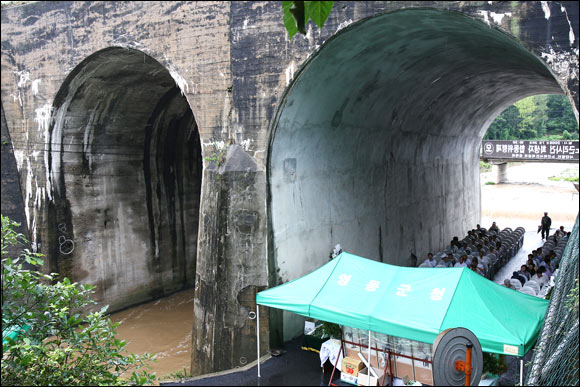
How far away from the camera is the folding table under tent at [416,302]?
21.8 ft

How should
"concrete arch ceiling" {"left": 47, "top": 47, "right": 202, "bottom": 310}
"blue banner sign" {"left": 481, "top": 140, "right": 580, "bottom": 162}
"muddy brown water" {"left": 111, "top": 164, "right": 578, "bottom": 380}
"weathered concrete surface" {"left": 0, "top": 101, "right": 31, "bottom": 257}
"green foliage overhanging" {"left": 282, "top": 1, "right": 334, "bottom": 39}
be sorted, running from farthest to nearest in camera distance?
"blue banner sign" {"left": 481, "top": 140, "right": 580, "bottom": 162} < "weathered concrete surface" {"left": 0, "top": 101, "right": 31, "bottom": 257} < "concrete arch ceiling" {"left": 47, "top": 47, "right": 202, "bottom": 310} < "muddy brown water" {"left": 111, "top": 164, "right": 578, "bottom": 380} < "green foliage overhanging" {"left": 282, "top": 1, "right": 334, "bottom": 39}

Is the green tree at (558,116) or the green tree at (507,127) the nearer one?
the green tree at (558,116)

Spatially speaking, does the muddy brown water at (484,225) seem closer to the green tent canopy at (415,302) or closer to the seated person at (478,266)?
the green tent canopy at (415,302)

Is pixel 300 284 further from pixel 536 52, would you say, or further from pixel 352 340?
pixel 536 52

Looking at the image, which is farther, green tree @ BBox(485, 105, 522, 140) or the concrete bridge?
green tree @ BBox(485, 105, 522, 140)

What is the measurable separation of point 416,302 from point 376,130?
278 inches

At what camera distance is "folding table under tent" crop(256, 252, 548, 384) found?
665cm

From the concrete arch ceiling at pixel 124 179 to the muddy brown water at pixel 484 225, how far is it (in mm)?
727

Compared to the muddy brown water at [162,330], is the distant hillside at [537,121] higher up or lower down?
higher up

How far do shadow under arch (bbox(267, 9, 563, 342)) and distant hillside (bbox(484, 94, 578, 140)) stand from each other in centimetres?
3843

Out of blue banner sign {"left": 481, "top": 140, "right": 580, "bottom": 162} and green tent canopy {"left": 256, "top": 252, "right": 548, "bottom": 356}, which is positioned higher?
blue banner sign {"left": 481, "top": 140, "right": 580, "bottom": 162}

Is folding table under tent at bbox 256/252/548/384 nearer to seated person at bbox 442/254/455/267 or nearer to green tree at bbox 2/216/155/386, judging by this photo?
green tree at bbox 2/216/155/386

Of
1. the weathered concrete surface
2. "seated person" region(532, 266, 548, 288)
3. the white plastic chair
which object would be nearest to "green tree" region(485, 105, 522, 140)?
"seated person" region(532, 266, 548, 288)

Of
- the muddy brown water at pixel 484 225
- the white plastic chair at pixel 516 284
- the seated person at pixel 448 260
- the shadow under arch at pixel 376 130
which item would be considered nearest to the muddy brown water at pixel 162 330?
the muddy brown water at pixel 484 225
